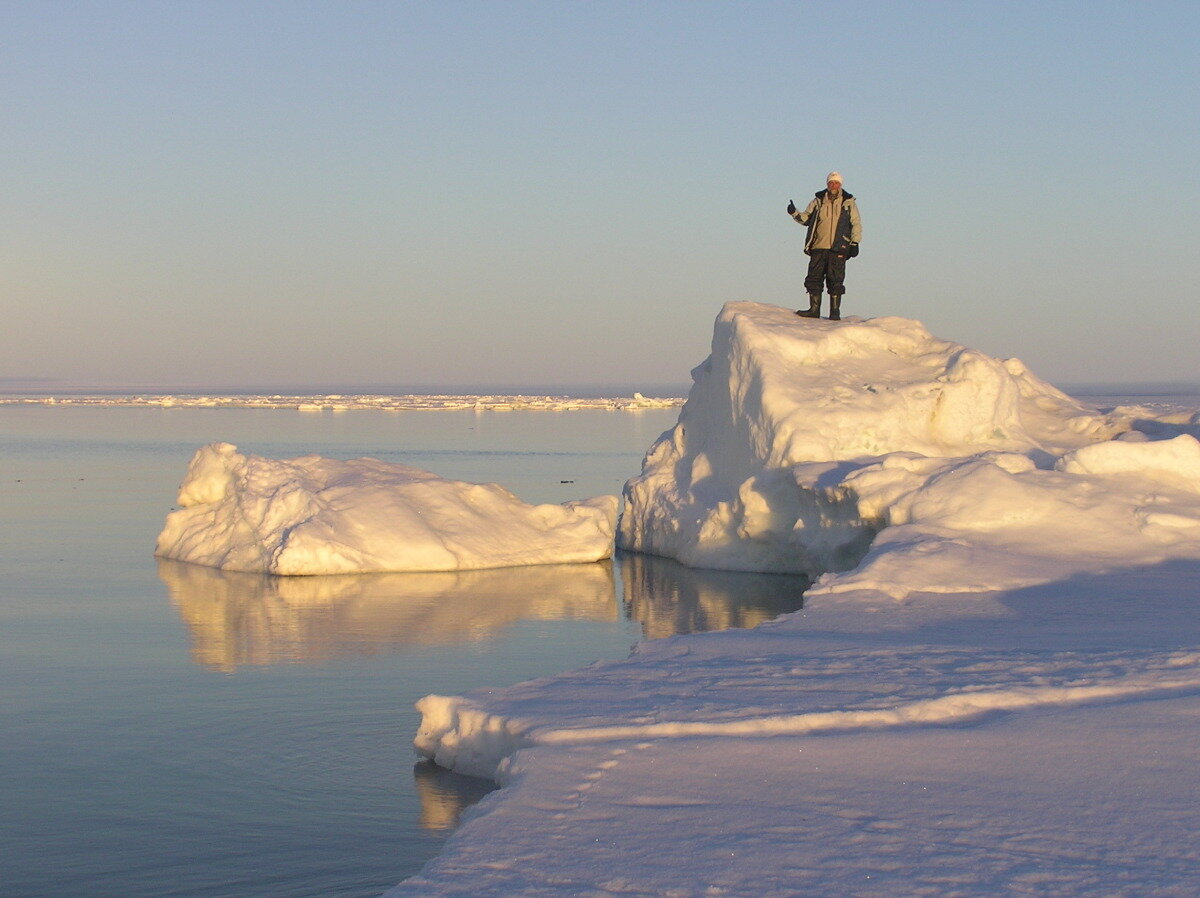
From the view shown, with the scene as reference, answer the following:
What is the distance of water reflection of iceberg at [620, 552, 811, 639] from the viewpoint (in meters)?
12.0

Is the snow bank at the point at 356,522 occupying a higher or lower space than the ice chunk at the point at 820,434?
lower

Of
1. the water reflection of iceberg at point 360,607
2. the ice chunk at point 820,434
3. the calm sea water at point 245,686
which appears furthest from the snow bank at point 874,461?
the water reflection of iceberg at point 360,607

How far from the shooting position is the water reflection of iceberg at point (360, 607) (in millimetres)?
10867

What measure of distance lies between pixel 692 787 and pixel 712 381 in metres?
11.2

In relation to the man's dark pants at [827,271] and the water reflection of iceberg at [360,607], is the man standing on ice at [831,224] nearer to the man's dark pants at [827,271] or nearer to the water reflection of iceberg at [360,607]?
the man's dark pants at [827,271]

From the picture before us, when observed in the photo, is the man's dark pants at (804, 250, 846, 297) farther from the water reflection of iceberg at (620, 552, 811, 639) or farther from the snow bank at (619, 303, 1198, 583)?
the water reflection of iceberg at (620, 552, 811, 639)

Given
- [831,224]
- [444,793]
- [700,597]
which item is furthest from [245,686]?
[831,224]

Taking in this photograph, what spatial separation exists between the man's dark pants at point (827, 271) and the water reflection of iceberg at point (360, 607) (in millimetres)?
4177

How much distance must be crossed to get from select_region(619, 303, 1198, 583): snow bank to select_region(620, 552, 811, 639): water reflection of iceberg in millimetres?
300

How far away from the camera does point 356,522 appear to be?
14406 mm

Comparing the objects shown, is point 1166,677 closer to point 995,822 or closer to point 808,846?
point 995,822

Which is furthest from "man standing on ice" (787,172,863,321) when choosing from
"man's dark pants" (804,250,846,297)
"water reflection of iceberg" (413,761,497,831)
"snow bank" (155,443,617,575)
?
"water reflection of iceberg" (413,761,497,831)

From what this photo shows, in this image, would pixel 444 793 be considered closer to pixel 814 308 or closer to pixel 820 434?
pixel 820 434

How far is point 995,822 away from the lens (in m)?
4.70
